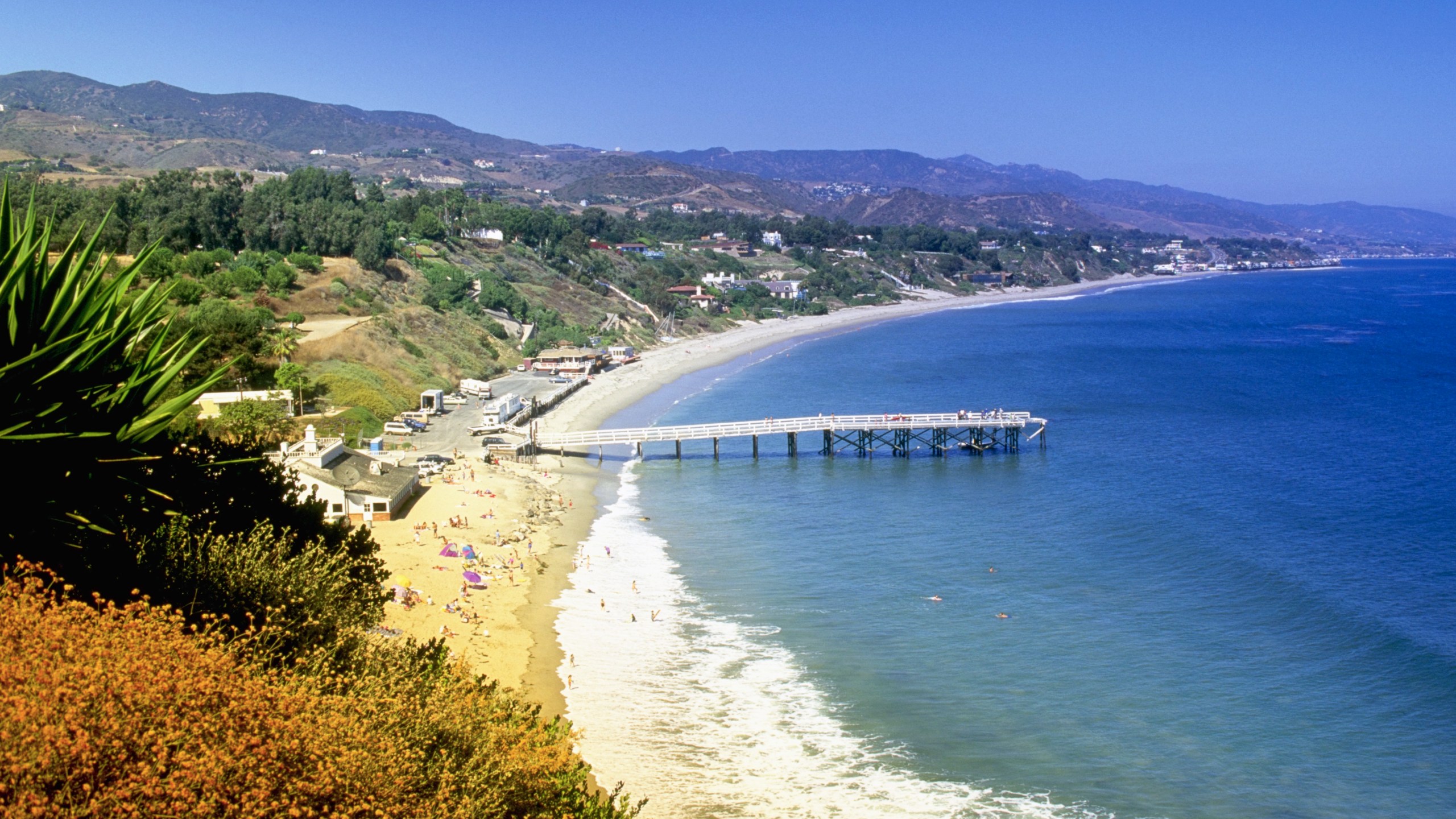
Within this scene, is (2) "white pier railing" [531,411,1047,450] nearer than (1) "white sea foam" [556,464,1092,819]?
No

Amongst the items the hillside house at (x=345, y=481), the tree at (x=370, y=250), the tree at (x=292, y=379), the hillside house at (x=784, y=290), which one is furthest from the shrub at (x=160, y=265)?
the hillside house at (x=784, y=290)

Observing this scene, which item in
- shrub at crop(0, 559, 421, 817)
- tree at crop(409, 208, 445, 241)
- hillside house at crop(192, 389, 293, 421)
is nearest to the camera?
shrub at crop(0, 559, 421, 817)

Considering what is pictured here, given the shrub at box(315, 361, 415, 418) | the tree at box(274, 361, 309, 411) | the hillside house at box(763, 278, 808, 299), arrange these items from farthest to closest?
the hillside house at box(763, 278, 808, 299), the shrub at box(315, 361, 415, 418), the tree at box(274, 361, 309, 411)

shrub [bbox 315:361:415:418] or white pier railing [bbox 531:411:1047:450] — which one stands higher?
shrub [bbox 315:361:415:418]

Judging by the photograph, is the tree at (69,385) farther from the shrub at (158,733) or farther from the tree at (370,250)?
the tree at (370,250)

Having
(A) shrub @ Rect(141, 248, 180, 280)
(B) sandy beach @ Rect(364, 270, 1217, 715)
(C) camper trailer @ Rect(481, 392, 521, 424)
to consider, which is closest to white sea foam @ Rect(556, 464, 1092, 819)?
(B) sandy beach @ Rect(364, 270, 1217, 715)

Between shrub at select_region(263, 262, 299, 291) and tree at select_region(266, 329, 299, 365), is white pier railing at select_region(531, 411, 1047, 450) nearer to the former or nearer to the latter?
tree at select_region(266, 329, 299, 365)
